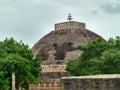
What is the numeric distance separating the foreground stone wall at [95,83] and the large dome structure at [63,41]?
40.9m

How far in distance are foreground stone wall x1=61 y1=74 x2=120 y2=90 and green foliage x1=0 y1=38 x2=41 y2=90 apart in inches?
684

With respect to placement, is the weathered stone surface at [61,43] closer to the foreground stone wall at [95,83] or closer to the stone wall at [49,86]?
the stone wall at [49,86]

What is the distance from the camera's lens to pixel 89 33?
57.4 m

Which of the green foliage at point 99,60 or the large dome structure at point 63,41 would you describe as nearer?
the green foliage at point 99,60

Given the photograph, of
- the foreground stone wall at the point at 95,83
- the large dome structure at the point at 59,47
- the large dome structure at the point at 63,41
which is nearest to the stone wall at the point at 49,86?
the large dome structure at the point at 59,47

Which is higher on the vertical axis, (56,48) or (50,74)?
(56,48)

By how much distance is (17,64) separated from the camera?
109ft

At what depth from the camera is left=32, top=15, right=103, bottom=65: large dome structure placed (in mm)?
55188

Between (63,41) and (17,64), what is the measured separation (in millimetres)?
24276

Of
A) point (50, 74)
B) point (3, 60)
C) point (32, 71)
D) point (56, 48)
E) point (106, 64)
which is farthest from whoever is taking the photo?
point (56, 48)

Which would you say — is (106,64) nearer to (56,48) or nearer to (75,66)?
Result: (75,66)

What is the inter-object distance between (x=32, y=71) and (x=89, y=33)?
71.9 feet

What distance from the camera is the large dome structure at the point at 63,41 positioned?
5519 centimetres

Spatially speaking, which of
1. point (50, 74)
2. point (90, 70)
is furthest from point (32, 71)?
point (50, 74)
